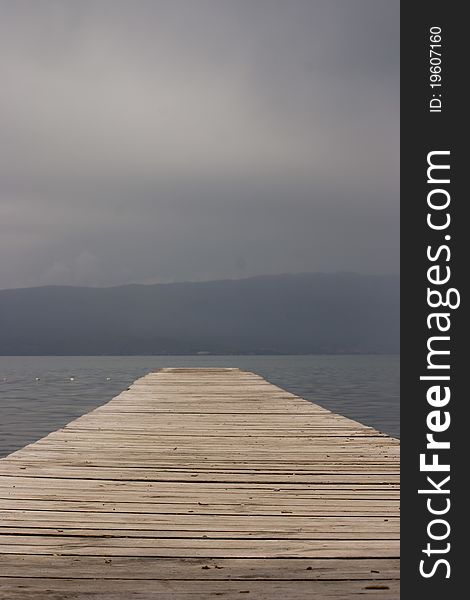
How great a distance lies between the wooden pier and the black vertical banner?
508 millimetres

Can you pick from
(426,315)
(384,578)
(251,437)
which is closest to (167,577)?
(384,578)

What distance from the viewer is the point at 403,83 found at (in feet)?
10.7

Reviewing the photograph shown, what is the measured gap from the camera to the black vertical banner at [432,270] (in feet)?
9.77

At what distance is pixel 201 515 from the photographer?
4438mm

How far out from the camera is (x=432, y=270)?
311 cm

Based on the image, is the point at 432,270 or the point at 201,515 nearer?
the point at 432,270

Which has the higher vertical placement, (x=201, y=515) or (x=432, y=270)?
(x=432, y=270)

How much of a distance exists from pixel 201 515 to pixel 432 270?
2.06 meters

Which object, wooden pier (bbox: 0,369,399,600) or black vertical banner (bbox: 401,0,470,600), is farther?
wooden pier (bbox: 0,369,399,600)

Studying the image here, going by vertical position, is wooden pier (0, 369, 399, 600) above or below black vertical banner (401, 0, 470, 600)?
below

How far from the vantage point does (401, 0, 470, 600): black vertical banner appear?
298cm

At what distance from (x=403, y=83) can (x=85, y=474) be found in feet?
11.8

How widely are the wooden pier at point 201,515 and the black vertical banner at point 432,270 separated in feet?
1.67

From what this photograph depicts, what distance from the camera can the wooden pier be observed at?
3270mm
